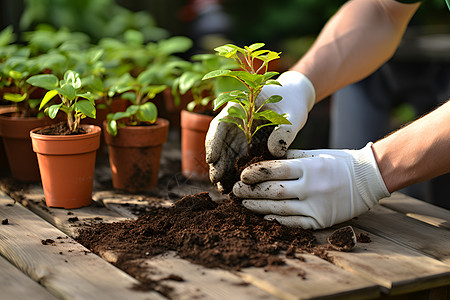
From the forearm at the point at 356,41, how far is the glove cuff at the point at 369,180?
20.3 inches

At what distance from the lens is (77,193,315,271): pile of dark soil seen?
1.24 metres

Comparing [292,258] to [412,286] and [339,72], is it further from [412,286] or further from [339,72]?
[339,72]

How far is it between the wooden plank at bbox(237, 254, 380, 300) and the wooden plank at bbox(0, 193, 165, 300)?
0.78ft

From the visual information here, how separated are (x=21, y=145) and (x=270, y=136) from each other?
924mm

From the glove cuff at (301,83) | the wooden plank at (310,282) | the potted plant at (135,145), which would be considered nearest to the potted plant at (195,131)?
the potted plant at (135,145)

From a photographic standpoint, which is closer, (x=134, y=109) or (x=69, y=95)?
(x=69, y=95)

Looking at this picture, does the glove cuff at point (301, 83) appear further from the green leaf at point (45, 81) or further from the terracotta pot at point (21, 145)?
the terracotta pot at point (21, 145)

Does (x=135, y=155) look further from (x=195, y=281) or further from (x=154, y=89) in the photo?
(x=195, y=281)

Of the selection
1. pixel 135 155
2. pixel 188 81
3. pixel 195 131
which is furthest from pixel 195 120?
pixel 135 155

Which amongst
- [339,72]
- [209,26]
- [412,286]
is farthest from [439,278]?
[209,26]

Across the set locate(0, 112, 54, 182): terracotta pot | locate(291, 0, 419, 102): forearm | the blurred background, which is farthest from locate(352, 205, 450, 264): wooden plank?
the blurred background

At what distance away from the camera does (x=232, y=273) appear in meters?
1.16

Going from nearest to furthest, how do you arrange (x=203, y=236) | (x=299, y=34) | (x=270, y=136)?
(x=203, y=236) < (x=270, y=136) < (x=299, y=34)

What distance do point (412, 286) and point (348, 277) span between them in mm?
148
